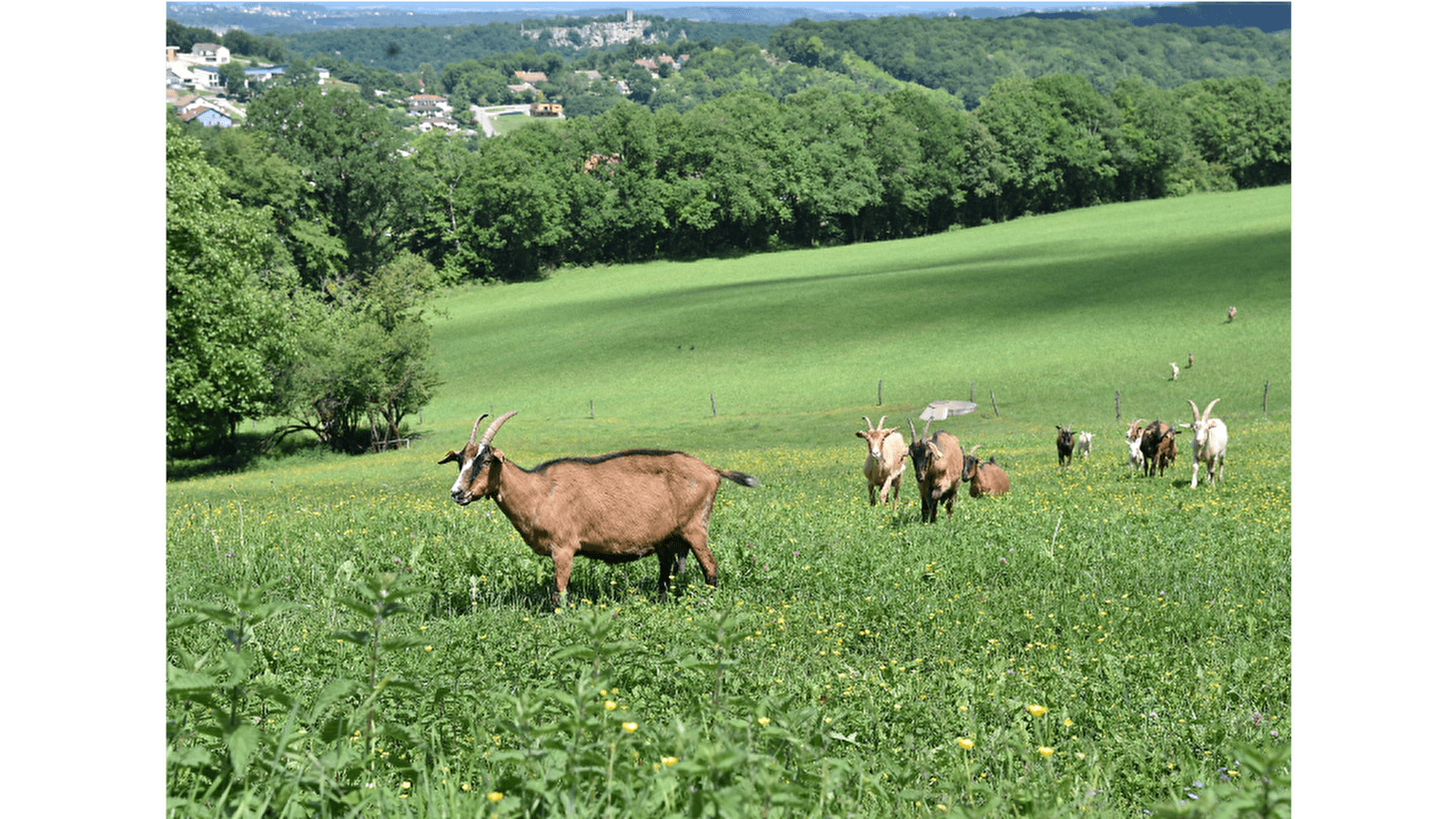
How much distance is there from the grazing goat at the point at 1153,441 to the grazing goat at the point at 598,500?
15.7 metres

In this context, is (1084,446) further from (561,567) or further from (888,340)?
(888,340)

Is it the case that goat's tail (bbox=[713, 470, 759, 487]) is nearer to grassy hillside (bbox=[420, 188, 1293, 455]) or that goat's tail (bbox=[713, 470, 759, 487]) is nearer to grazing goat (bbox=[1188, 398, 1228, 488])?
grazing goat (bbox=[1188, 398, 1228, 488])

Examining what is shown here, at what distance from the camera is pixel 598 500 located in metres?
9.98

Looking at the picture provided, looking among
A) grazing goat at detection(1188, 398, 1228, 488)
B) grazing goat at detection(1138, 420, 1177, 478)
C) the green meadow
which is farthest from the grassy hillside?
grazing goat at detection(1188, 398, 1228, 488)

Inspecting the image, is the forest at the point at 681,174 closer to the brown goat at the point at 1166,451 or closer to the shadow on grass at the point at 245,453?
the shadow on grass at the point at 245,453

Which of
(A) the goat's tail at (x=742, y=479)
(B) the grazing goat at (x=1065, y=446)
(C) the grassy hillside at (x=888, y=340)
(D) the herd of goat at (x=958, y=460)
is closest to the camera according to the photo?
(A) the goat's tail at (x=742, y=479)

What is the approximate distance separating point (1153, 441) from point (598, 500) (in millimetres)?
17028

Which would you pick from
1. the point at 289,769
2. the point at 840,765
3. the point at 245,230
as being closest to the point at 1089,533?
the point at 840,765

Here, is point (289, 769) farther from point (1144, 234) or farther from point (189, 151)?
point (1144, 234)

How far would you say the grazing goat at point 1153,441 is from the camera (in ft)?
74.7

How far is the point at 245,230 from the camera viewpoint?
3956 cm

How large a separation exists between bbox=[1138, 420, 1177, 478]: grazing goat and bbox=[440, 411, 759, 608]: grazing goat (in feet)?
51.6

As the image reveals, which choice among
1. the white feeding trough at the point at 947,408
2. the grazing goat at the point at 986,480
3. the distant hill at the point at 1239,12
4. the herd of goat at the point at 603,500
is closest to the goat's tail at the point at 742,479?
the herd of goat at the point at 603,500

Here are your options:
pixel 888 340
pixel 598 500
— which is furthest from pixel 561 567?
pixel 888 340
